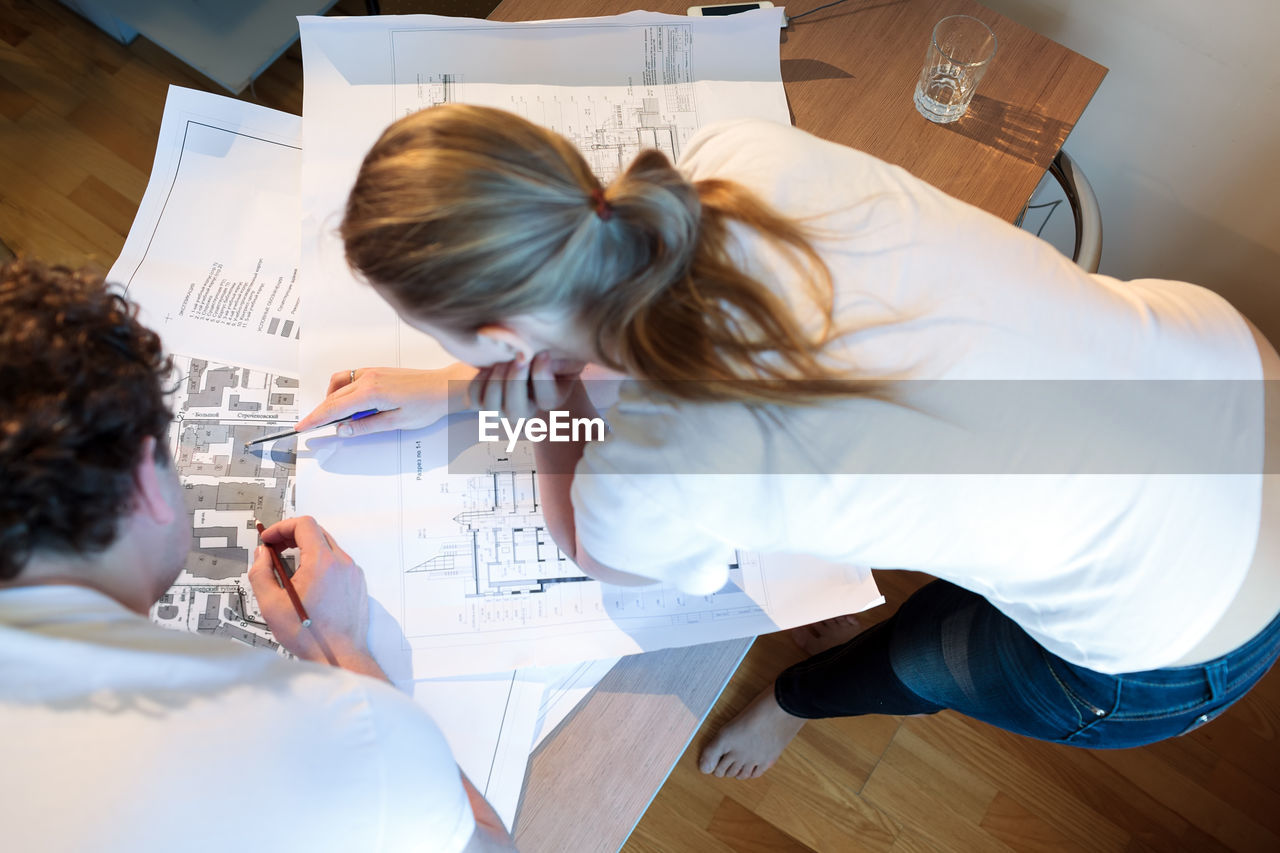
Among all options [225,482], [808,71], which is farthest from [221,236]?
[808,71]

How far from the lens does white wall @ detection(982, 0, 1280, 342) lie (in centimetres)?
116

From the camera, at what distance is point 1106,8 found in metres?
1.21

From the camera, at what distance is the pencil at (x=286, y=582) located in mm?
739

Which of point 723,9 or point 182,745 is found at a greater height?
point 723,9

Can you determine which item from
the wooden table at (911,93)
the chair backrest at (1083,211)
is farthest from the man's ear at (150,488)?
the chair backrest at (1083,211)

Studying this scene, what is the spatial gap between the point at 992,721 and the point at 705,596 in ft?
1.08

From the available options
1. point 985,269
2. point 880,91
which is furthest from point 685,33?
point 985,269

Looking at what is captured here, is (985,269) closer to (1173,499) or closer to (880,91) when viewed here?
(1173,499)

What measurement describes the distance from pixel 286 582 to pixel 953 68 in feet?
2.90

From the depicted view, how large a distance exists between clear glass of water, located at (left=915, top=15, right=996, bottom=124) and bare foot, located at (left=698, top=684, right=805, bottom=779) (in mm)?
851

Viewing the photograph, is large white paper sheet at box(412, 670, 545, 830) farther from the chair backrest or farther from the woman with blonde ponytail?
the chair backrest

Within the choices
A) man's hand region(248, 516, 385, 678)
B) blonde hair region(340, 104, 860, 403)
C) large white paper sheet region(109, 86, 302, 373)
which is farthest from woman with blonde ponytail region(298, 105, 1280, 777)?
large white paper sheet region(109, 86, 302, 373)

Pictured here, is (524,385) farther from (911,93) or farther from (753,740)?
(753,740)

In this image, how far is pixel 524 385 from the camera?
728 mm
